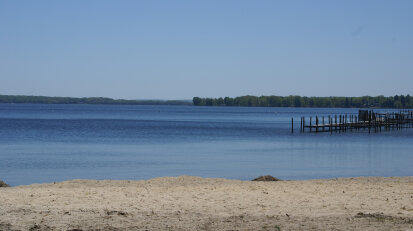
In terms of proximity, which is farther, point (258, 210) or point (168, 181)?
point (168, 181)

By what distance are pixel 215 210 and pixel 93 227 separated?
2943mm

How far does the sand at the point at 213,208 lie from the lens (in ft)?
35.2

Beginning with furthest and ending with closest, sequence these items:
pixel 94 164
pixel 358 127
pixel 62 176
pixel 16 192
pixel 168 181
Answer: pixel 358 127 → pixel 94 164 → pixel 62 176 → pixel 168 181 → pixel 16 192

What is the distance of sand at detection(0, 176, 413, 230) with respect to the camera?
10742 mm

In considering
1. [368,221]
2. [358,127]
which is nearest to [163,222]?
[368,221]

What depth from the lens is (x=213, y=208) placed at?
12.6 m

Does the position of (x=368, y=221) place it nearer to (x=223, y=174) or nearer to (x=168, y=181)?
(x=168, y=181)

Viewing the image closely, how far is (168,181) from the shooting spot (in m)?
19.3

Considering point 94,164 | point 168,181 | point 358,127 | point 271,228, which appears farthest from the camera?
point 358,127

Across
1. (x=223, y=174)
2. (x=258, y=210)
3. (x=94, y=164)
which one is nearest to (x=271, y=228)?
(x=258, y=210)

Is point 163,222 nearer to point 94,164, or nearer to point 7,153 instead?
point 94,164

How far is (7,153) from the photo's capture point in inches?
1492

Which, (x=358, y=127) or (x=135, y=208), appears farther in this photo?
(x=358, y=127)

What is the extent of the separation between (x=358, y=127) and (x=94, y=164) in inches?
2144
